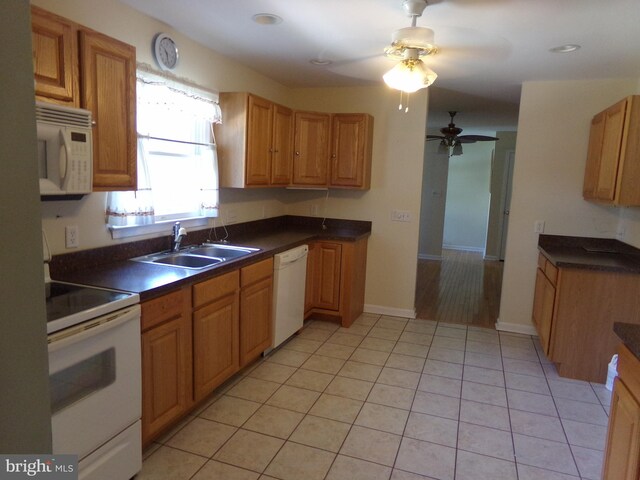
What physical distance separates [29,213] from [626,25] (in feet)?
10.2

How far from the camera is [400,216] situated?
447cm

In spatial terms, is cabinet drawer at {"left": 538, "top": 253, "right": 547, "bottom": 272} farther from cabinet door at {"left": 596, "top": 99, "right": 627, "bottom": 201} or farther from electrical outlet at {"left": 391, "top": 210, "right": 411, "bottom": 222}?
electrical outlet at {"left": 391, "top": 210, "right": 411, "bottom": 222}

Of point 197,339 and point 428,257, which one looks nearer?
point 197,339

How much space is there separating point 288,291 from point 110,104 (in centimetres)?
197

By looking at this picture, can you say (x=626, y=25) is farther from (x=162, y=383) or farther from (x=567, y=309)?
(x=162, y=383)

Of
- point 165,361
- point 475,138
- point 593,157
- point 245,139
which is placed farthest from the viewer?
point 475,138

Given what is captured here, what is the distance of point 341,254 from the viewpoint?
4145 millimetres

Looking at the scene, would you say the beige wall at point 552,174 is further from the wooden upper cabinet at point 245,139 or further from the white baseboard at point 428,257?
the white baseboard at point 428,257

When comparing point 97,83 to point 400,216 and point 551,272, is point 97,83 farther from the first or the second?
point 551,272

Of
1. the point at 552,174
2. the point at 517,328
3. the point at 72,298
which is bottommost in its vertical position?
the point at 517,328

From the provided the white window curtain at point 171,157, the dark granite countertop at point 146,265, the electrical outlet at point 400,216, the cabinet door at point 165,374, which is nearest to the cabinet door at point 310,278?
the dark granite countertop at point 146,265

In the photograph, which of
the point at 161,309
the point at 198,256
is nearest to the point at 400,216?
the point at 198,256

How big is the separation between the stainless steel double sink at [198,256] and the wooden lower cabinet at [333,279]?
3.35 feet

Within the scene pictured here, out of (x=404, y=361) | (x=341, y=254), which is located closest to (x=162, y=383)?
(x=404, y=361)
